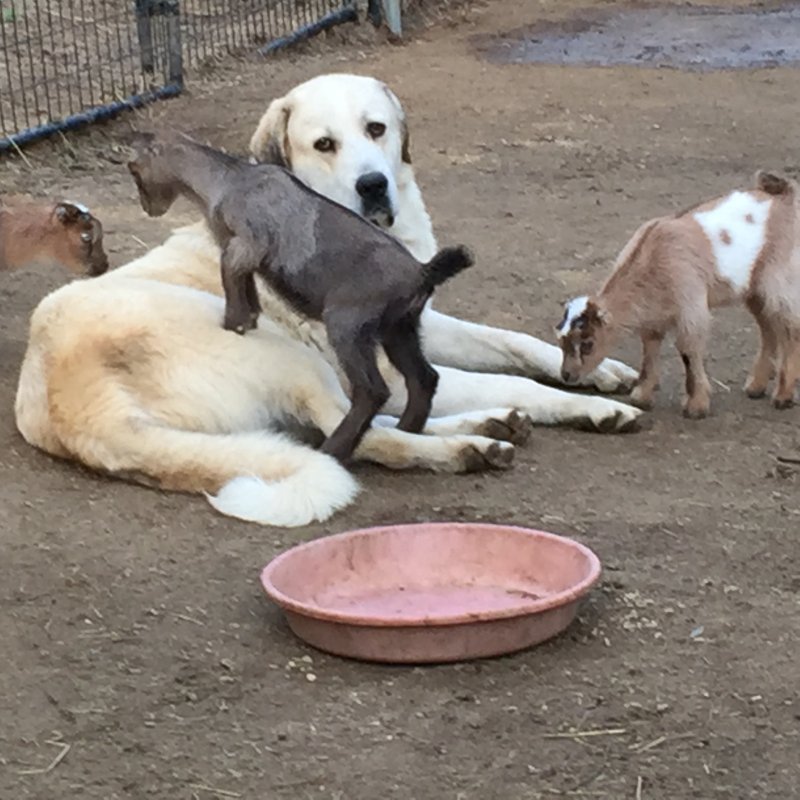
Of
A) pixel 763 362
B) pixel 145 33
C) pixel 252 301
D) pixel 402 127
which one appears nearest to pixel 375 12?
pixel 145 33

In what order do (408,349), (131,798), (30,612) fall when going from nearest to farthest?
(131,798) → (30,612) → (408,349)

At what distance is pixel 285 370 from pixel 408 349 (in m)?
0.34

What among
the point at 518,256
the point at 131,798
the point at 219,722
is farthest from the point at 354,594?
the point at 518,256

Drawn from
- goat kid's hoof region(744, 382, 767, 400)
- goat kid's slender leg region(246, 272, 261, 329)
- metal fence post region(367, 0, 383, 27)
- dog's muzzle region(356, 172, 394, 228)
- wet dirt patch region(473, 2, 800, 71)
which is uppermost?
dog's muzzle region(356, 172, 394, 228)

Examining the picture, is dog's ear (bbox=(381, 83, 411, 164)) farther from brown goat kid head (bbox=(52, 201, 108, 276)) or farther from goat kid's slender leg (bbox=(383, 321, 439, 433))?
brown goat kid head (bbox=(52, 201, 108, 276))

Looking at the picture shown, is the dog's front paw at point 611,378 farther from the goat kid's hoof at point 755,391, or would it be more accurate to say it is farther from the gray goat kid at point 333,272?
the gray goat kid at point 333,272

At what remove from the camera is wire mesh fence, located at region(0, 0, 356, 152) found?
9.06 meters

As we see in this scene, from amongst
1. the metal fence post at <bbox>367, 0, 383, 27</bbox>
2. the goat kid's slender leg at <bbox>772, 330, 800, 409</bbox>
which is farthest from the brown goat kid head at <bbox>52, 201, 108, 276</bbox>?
the metal fence post at <bbox>367, 0, 383, 27</bbox>

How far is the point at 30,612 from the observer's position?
11.1 ft

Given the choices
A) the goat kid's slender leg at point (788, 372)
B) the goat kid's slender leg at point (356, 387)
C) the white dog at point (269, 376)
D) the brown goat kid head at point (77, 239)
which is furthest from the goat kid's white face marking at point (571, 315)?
the brown goat kid head at point (77, 239)

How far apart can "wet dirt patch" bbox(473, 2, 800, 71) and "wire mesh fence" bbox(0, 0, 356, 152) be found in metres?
1.55

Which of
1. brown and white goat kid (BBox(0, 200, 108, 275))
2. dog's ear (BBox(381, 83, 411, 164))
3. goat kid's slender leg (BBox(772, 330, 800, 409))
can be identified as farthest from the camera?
brown and white goat kid (BBox(0, 200, 108, 275))

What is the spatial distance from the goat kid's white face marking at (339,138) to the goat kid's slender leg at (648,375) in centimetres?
88

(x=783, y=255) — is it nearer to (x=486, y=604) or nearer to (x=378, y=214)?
(x=378, y=214)
